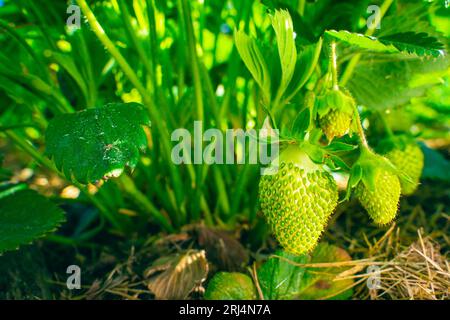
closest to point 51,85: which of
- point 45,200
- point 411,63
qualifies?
point 45,200

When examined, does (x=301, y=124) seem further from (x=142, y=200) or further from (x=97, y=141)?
(x=142, y=200)

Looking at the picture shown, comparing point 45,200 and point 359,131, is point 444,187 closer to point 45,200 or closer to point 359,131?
point 359,131

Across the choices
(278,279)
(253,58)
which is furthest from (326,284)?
(253,58)

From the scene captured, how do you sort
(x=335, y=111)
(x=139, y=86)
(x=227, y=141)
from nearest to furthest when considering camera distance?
(x=335, y=111)
(x=139, y=86)
(x=227, y=141)

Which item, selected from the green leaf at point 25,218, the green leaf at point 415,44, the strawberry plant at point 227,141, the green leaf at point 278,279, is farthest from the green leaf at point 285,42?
the green leaf at point 25,218

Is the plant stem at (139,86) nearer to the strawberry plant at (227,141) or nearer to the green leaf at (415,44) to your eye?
the strawberry plant at (227,141)

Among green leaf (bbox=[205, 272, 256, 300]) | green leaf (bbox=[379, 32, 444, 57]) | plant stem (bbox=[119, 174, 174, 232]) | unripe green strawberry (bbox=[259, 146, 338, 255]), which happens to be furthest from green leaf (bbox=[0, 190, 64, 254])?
green leaf (bbox=[379, 32, 444, 57])
